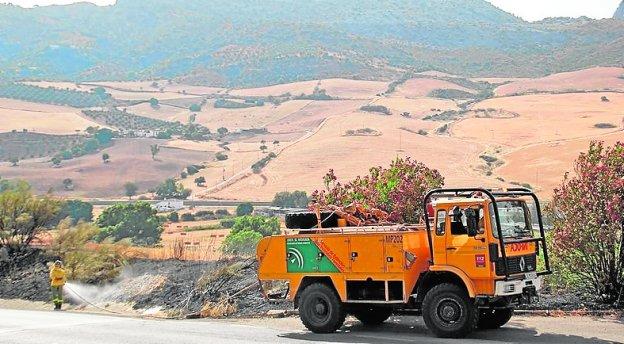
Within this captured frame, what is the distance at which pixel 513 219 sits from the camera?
15078mm

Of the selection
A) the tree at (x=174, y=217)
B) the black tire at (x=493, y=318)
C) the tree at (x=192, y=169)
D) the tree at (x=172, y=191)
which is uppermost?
the tree at (x=192, y=169)

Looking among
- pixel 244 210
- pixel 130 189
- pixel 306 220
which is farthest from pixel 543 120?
pixel 306 220

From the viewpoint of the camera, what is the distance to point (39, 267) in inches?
1173

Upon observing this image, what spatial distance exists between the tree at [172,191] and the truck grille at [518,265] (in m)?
102

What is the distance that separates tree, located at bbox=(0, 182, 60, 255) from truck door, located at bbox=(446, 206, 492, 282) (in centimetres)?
2027

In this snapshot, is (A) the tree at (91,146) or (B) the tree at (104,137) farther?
(B) the tree at (104,137)

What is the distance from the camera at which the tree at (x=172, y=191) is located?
115775mm

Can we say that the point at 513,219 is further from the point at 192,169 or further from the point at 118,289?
the point at 192,169

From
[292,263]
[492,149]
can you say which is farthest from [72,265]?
[492,149]

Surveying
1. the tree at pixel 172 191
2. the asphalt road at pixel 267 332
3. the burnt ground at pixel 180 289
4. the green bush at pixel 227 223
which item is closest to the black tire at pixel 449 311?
the asphalt road at pixel 267 332

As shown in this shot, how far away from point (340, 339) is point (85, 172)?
133826mm

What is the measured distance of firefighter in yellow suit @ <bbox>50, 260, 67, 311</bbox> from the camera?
2398cm

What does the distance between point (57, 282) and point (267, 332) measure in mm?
9758

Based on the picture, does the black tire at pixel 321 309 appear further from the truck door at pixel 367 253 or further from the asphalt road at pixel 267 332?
the truck door at pixel 367 253
